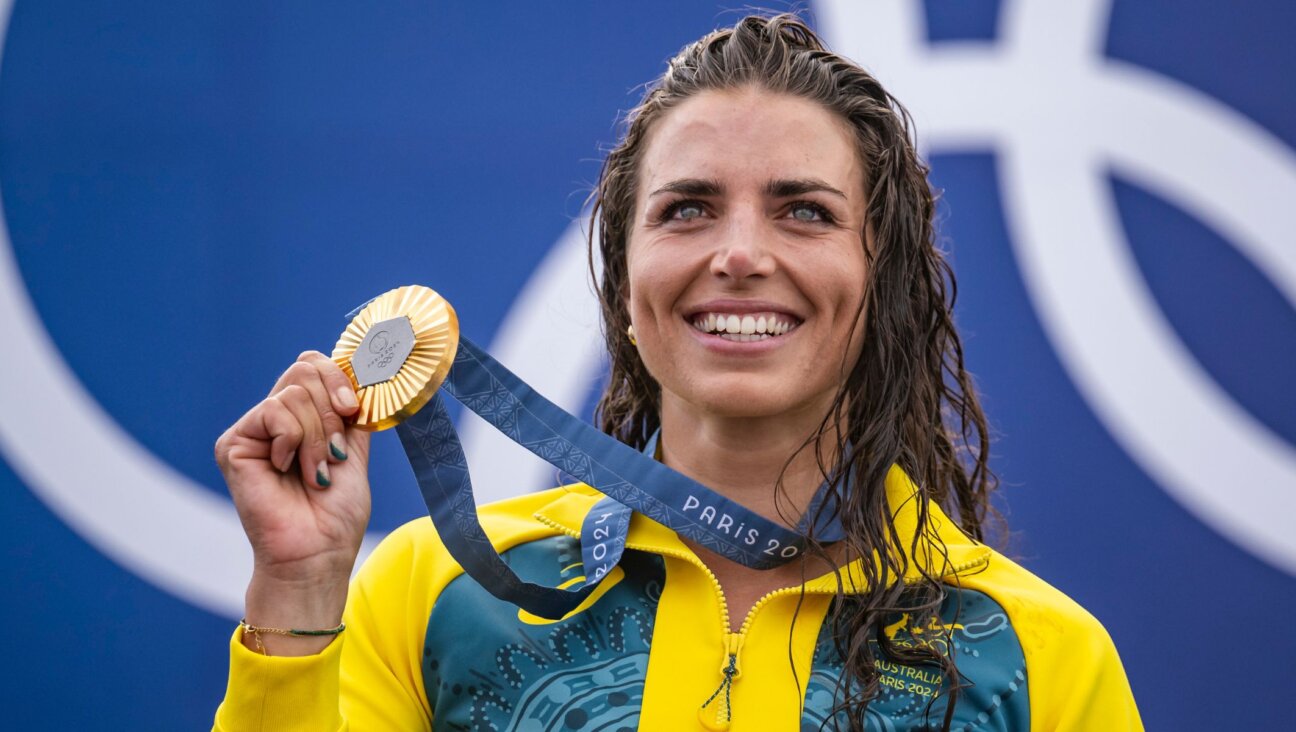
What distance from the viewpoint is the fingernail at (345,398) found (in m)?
1.43

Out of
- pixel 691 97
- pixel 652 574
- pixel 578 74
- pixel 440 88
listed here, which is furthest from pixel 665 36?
pixel 652 574

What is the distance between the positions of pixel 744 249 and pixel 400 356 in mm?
432

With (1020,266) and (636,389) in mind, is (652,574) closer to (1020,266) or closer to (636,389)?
(636,389)

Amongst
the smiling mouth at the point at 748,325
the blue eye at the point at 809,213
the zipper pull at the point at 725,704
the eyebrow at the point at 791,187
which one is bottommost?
the zipper pull at the point at 725,704

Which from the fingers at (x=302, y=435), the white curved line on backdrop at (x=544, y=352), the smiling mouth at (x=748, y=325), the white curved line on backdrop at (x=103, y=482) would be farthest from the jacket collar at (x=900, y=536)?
the white curved line on backdrop at (x=103, y=482)

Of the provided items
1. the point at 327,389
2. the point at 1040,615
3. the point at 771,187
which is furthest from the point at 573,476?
the point at 1040,615

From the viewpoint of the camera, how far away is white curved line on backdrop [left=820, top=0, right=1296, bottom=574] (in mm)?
2854

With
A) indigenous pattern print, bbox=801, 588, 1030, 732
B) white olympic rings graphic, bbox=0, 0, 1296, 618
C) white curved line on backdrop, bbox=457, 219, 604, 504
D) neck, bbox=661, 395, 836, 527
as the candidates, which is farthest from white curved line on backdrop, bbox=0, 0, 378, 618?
indigenous pattern print, bbox=801, 588, 1030, 732

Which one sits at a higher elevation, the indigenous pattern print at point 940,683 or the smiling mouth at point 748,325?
the smiling mouth at point 748,325

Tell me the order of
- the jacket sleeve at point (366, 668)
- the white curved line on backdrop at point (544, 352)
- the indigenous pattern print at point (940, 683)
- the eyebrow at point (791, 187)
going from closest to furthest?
1. the jacket sleeve at point (366, 668)
2. the indigenous pattern print at point (940, 683)
3. the eyebrow at point (791, 187)
4. the white curved line on backdrop at point (544, 352)

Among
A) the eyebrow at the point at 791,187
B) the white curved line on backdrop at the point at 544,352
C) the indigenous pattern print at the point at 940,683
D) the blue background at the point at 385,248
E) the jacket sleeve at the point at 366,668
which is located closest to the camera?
the jacket sleeve at the point at 366,668

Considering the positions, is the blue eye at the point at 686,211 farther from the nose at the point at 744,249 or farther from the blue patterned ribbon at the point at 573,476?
the blue patterned ribbon at the point at 573,476

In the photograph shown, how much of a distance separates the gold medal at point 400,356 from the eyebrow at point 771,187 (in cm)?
36

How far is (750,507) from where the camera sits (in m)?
1.69
